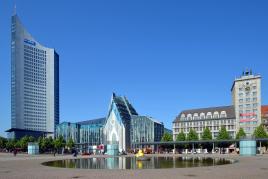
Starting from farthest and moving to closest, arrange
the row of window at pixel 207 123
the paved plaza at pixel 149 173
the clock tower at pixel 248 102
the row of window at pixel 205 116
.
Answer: the row of window at pixel 205 116, the row of window at pixel 207 123, the clock tower at pixel 248 102, the paved plaza at pixel 149 173

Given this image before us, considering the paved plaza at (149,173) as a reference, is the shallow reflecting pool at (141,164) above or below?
below

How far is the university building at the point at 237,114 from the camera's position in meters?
136

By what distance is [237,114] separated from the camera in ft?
460

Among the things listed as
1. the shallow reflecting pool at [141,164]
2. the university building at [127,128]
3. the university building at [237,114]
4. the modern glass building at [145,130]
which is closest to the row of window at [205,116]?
the university building at [237,114]

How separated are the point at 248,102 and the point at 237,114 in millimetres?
6428

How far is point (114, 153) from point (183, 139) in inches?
2049

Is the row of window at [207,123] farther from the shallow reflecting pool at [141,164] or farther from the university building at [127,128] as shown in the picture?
the shallow reflecting pool at [141,164]

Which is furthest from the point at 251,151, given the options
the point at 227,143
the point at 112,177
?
the point at 227,143

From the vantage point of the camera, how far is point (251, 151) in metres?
58.8

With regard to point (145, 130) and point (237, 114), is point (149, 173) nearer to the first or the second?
point (237, 114)

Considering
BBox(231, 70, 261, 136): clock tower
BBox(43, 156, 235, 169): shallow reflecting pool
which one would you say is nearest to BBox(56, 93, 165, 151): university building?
BBox(231, 70, 261, 136): clock tower

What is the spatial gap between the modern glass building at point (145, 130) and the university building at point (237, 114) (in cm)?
3248

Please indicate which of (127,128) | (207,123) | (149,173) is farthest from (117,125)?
(149,173)

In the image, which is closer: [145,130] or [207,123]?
[207,123]
